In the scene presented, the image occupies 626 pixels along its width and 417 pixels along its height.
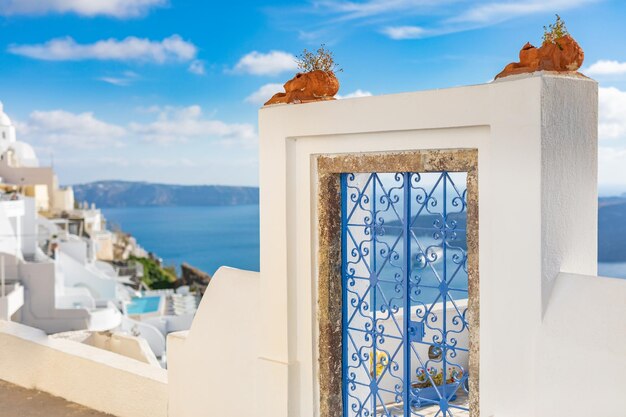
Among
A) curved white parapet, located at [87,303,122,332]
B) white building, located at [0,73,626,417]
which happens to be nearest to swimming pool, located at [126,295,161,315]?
curved white parapet, located at [87,303,122,332]

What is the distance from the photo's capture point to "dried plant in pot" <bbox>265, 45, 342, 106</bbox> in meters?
4.31

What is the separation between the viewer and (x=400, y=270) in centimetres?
396

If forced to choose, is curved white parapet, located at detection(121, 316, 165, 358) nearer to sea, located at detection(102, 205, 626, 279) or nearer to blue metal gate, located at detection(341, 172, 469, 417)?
blue metal gate, located at detection(341, 172, 469, 417)

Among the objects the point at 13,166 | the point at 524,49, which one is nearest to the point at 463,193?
the point at 524,49

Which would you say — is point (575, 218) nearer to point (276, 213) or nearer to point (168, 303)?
point (276, 213)

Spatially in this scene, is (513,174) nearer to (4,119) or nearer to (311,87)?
(311,87)

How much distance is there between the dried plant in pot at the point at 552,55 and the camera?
10.8 feet

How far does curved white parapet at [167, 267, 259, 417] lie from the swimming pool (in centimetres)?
2889

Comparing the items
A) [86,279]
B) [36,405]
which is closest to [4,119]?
[86,279]

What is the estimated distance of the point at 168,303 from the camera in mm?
34969

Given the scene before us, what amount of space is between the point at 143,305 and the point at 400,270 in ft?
104

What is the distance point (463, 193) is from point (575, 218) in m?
0.53

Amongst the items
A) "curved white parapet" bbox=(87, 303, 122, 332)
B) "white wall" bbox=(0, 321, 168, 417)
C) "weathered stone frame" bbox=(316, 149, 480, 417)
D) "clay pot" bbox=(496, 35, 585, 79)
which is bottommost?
"curved white parapet" bbox=(87, 303, 122, 332)

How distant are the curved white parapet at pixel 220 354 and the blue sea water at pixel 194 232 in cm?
6173
